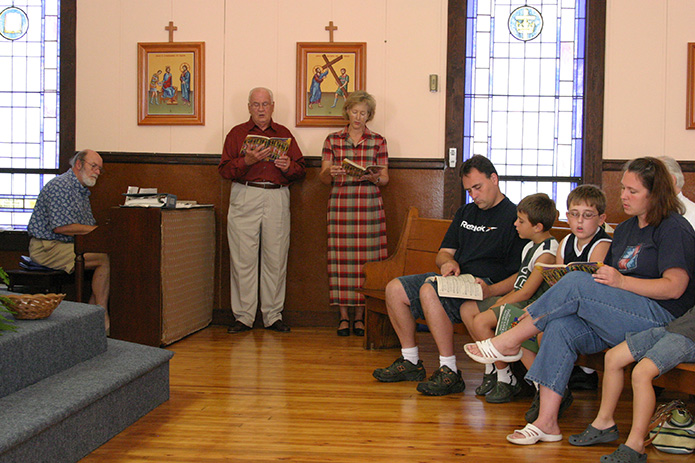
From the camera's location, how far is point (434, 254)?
4332mm

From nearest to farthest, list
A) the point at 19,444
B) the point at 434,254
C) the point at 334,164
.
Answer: the point at 19,444 → the point at 434,254 → the point at 334,164

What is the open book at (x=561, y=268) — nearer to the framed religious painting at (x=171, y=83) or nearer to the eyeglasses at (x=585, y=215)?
the eyeglasses at (x=585, y=215)

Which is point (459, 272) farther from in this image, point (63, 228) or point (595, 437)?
point (63, 228)

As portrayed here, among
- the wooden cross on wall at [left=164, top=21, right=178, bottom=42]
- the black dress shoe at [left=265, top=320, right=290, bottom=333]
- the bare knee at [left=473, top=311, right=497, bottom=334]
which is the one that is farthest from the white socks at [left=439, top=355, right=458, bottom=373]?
the wooden cross on wall at [left=164, top=21, right=178, bottom=42]

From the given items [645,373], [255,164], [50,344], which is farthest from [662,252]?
[255,164]

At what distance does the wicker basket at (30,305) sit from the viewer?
2.64 m

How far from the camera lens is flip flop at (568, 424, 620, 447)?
2613 millimetres

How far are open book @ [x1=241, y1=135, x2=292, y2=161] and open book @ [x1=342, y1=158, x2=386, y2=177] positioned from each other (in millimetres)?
452

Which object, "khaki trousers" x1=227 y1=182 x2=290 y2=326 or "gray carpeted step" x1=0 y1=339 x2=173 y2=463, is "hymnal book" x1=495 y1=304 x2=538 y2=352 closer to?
"gray carpeted step" x1=0 y1=339 x2=173 y2=463

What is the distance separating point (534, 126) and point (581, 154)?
0.43 meters

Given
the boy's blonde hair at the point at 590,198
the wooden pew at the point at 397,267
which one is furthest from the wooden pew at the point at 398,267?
the boy's blonde hair at the point at 590,198

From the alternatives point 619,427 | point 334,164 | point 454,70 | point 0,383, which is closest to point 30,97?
point 334,164

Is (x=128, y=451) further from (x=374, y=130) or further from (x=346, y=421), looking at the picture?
(x=374, y=130)

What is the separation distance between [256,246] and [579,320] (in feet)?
9.35
